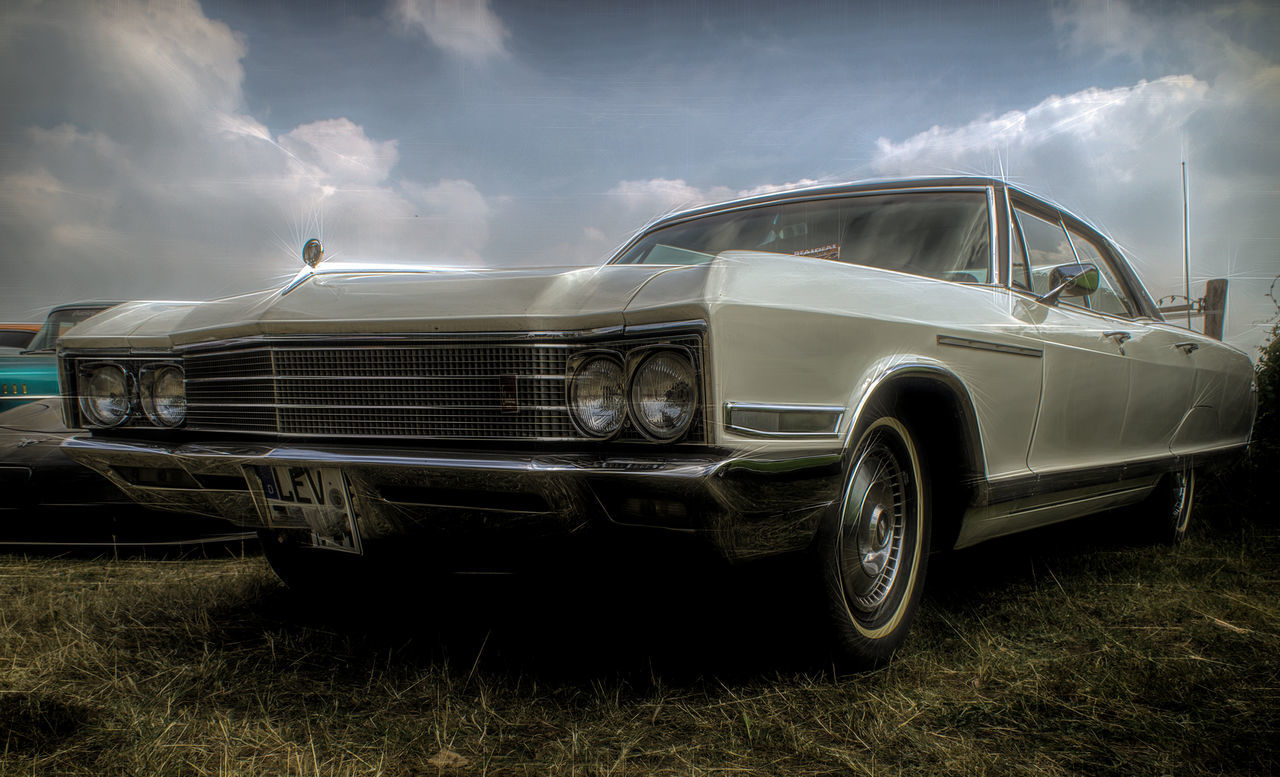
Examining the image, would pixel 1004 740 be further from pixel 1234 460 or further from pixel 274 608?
pixel 1234 460

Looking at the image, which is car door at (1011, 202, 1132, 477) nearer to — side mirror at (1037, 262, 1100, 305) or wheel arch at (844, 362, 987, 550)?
side mirror at (1037, 262, 1100, 305)

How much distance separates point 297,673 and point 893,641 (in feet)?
5.13

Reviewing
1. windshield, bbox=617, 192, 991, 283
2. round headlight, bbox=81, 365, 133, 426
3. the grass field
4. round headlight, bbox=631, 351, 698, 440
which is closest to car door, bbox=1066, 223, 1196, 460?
the grass field

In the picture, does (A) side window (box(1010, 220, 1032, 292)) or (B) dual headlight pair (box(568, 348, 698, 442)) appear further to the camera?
(A) side window (box(1010, 220, 1032, 292))

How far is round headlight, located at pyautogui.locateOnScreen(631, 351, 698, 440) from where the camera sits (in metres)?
1.69

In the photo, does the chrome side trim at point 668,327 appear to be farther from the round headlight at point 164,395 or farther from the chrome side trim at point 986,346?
the round headlight at point 164,395

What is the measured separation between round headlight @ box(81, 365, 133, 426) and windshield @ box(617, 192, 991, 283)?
1740 mm

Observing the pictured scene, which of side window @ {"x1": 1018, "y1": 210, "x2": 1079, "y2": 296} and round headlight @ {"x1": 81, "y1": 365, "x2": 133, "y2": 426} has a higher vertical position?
side window @ {"x1": 1018, "y1": 210, "x2": 1079, "y2": 296}

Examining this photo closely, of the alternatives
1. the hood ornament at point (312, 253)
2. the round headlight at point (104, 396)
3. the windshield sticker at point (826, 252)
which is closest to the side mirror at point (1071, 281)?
the windshield sticker at point (826, 252)

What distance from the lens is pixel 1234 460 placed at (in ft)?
14.5

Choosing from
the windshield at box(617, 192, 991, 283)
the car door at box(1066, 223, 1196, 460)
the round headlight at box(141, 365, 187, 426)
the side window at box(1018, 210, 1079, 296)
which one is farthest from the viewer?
the car door at box(1066, 223, 1196, 460)

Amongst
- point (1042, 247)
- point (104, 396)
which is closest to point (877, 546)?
point (1042, 247)

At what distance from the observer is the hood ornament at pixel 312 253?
2.31m

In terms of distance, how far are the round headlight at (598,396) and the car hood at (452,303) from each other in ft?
A: 0.30
